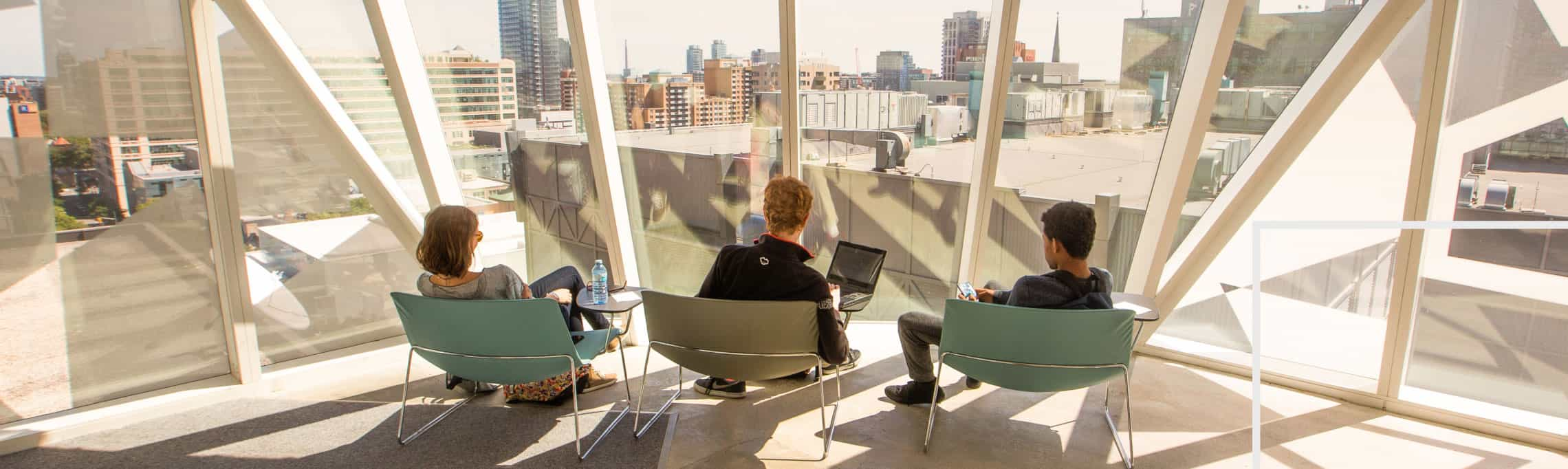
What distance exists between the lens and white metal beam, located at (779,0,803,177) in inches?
193

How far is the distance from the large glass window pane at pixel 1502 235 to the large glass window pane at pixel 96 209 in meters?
6.79

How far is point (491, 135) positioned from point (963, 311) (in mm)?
3658

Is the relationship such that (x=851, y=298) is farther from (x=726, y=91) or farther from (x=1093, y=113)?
(x=1093, y=113)

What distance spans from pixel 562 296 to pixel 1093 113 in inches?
132

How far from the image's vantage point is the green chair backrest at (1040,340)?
3264 millimetres

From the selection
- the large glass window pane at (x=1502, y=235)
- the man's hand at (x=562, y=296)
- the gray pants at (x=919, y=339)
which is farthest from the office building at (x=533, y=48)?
the large glass window pane at (x=1502, y=235)

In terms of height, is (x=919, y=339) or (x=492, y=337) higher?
(x=492, y=337)

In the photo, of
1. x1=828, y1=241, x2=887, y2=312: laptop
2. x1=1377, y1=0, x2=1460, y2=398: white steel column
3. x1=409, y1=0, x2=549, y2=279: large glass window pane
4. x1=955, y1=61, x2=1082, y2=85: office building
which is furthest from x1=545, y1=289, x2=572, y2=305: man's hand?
x1=1377, y1=0, x2=1460, y2=398: white steel column

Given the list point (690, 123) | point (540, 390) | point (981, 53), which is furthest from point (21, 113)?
point (981, 53)

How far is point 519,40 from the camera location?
5.26 meters

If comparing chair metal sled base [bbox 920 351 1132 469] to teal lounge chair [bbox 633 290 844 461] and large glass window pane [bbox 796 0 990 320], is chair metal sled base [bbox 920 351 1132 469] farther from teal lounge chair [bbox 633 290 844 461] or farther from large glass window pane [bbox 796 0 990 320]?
large glass window pane [bbox 796 0 990 320]

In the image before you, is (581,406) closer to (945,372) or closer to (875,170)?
(945,372)

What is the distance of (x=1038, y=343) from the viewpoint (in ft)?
10.9

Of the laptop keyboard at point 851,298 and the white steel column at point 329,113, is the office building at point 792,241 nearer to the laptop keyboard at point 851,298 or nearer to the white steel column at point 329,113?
the white steel column at point 329,113
